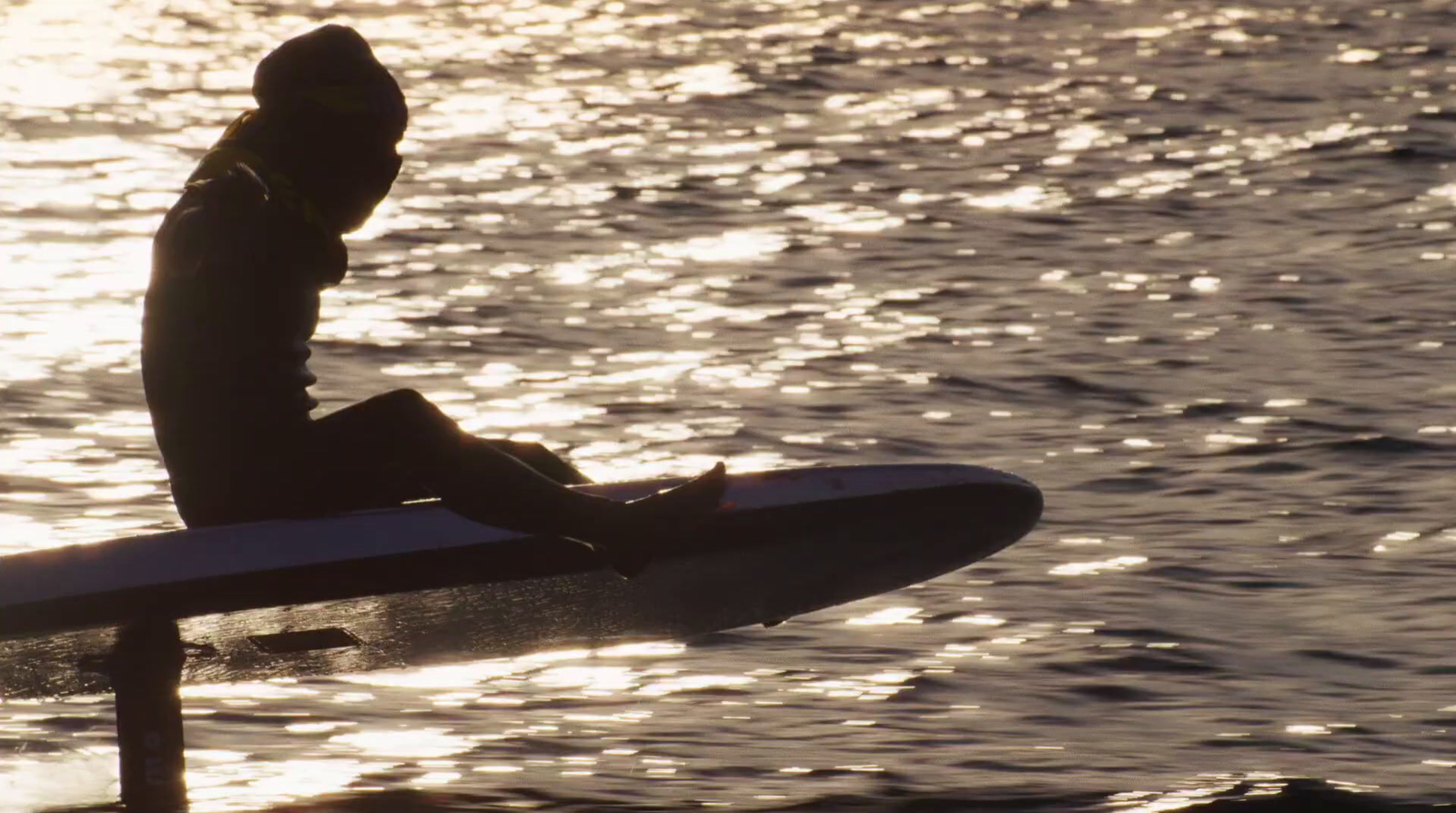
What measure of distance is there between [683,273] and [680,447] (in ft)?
11.8

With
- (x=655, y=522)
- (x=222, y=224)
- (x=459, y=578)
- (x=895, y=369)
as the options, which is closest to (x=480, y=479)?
(x=459, y=578)

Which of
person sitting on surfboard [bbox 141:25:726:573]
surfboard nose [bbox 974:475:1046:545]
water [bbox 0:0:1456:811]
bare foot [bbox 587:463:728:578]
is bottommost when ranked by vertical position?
water [bbox 0:0:1456:811]

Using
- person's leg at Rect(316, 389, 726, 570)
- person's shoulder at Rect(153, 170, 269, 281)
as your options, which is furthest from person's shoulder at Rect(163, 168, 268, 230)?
person's leg at Rect(316, 389, 726, 570)

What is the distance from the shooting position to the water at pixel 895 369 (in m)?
6.60

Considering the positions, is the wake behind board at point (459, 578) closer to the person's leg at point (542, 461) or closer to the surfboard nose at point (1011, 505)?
the surfboard nose at point (1011, 505)

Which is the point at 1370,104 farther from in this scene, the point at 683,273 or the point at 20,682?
the point at 20,682

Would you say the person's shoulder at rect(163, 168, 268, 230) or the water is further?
the water

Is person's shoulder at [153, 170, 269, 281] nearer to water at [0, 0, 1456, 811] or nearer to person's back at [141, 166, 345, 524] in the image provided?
person's back at [141, 166, 345, 524]

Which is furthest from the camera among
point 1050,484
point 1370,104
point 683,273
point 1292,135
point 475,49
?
point 475,49

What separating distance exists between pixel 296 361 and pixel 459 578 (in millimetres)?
570

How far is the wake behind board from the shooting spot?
5484mm

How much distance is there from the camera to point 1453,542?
27.9ft

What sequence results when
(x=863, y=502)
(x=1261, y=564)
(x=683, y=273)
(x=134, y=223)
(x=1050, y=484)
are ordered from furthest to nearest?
(x=134, y=223), (x=683, y=273), (x=1050, y=484), (x=1261, y=564), (x=863, y=502)

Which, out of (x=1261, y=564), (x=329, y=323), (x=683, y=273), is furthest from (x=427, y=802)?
(x=683, y=273)
